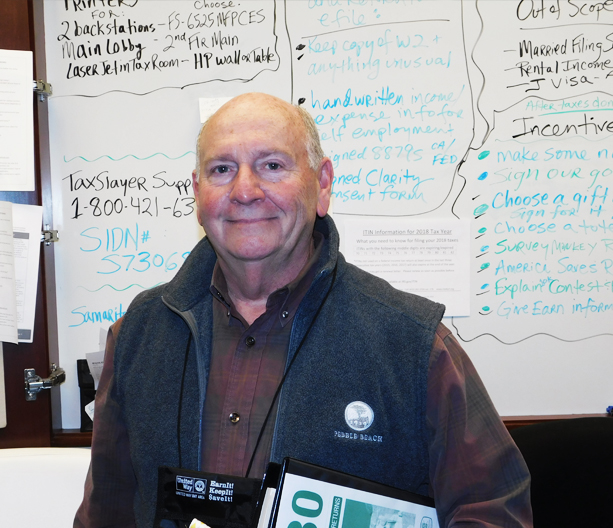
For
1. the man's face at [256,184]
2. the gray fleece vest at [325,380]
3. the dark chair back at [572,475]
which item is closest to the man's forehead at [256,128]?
the man's face at [256,184]

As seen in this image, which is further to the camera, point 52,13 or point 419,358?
point 52,13

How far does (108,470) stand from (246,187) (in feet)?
2.29

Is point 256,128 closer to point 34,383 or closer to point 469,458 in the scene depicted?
point 469,458

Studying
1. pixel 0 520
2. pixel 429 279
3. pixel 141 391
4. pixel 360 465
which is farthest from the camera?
pixel 429 279

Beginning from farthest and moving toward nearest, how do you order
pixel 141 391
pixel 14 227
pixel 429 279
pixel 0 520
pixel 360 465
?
1. pixel 429 279
2. pixel 14 227
3. pixel 0 520
4. pixel 141 391
5. pixel 360 465

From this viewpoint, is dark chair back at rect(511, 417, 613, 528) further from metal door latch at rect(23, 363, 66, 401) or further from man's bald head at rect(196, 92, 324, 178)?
metal door latch at rect(23, 363, 66, 401)

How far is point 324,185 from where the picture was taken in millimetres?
1322

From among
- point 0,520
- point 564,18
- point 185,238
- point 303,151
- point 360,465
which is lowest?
point 0,520

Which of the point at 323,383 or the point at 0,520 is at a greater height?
the point at 323,383

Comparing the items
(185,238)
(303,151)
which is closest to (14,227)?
(185,238)

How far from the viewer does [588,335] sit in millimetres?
2094

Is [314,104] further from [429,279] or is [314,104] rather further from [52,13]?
[52,13]

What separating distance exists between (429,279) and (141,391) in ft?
3.81

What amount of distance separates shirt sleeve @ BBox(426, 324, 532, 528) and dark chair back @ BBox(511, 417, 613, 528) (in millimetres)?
409
